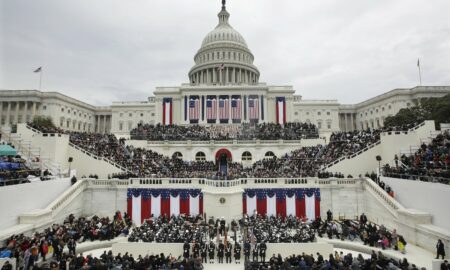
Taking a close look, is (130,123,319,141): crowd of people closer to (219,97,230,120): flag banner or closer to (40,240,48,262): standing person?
(219,97,230,120): flag banner

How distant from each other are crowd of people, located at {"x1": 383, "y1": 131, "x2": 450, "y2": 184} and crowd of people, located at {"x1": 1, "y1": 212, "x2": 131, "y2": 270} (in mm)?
25460

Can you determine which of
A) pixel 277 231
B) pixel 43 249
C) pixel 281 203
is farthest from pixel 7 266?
pixel 281 203

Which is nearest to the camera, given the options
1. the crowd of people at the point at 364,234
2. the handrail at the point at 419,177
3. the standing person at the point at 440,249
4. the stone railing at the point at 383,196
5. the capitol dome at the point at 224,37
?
the standing person at the point at 440,249

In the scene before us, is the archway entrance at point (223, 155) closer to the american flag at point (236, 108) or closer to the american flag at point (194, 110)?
the american flag at point (236, 108)

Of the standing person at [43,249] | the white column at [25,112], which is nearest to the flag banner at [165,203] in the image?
the standing person at [43,249]

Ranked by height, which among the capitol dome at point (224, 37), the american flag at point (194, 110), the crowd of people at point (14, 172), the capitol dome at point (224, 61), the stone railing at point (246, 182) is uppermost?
the capitol dome at point (224, 37)

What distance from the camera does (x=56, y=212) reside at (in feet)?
80.7

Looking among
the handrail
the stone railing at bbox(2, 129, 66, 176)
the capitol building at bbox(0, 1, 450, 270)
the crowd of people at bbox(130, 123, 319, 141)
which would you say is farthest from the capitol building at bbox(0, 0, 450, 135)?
the handrail

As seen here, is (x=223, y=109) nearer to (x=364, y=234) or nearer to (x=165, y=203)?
(x=165, y=203)

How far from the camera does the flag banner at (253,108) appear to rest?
219 feet

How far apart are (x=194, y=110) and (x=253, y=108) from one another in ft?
47.3

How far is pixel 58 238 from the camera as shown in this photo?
60.7 feet

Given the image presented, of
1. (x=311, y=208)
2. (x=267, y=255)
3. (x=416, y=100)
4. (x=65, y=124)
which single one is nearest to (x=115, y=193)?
(x=267, y=255)

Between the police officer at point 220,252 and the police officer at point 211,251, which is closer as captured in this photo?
the police officer at point 220,252
